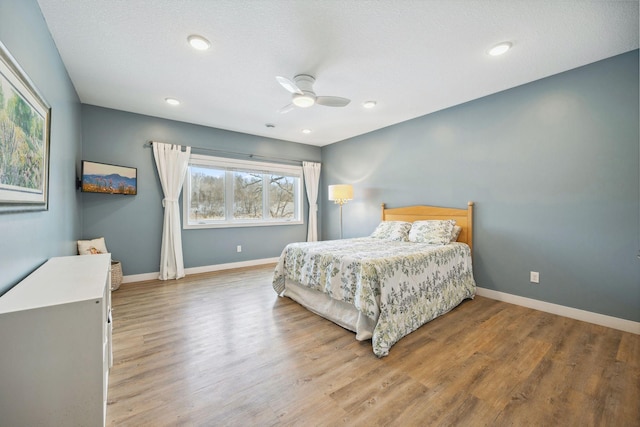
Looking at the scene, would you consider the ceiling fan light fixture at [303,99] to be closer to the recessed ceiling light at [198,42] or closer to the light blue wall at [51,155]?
the recessed ceiling light at [198,42]

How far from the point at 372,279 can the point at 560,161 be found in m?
2.43

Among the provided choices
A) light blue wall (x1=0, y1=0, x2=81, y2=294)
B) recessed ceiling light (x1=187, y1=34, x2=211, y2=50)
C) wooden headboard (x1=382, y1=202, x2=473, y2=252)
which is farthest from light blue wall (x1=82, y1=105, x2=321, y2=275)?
wooden headboard (x1=382, y1=202, x2=473, y2=252)

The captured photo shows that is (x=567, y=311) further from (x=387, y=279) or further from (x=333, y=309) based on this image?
(x=333, y=309)

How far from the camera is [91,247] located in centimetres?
335

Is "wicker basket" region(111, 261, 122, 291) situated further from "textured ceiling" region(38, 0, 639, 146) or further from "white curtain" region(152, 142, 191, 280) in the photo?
"textured ceiling" region(38, 0, 639, 146)

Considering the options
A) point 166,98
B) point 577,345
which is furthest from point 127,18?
point 577,345

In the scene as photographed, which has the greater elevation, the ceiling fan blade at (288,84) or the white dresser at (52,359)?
the ceiling fan blade at (288,84)

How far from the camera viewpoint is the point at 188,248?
4.42 metres

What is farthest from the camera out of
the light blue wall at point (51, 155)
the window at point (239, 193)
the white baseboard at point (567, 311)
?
the window at point (239, 193)

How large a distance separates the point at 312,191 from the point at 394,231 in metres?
2.41

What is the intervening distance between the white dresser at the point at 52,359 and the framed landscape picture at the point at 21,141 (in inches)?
21.8

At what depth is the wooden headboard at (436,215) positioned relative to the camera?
3.47m

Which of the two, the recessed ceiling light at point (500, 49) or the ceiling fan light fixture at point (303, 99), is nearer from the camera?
the recessed ceiling light at point (500, 49)

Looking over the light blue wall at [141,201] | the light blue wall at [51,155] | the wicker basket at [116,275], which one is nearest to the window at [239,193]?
the light blue wall at [141,201]
